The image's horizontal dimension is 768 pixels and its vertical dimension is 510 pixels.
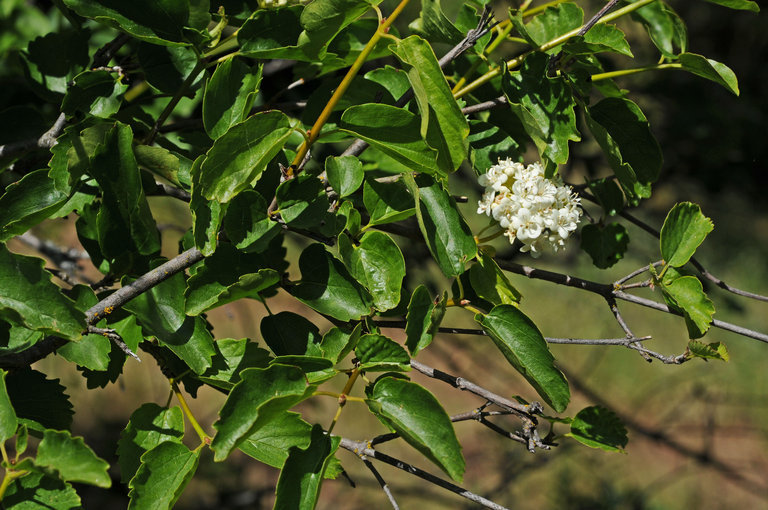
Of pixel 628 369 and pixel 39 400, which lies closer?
pixel 39 400

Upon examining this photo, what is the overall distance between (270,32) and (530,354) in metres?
0.55

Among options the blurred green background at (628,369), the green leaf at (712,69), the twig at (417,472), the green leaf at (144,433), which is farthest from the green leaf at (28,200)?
the green leaf at (712,69)

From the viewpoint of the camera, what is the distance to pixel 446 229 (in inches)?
33.3

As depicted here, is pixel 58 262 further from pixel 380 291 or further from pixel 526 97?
pixel 526 97

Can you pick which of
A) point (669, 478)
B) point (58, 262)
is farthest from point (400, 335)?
point (58, 262)

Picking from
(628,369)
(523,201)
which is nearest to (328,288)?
(523,201)

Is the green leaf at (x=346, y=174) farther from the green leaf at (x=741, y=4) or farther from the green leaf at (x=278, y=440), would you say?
the green leaf at (x=741, y=4)

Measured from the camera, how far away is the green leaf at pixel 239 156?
2.40ft

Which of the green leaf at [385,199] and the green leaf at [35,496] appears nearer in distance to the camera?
the green leaf at [35,496]

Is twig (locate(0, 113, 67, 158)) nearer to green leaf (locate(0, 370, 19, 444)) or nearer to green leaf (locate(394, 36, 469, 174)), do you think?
green leaf (locate(0, 370, 19, 444))

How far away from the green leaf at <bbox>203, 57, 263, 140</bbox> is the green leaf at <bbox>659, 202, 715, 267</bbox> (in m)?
0.62

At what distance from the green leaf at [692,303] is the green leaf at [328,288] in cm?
43

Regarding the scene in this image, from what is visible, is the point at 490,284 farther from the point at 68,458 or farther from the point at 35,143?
the point at 35,143

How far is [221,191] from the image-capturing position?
744 millimetres
